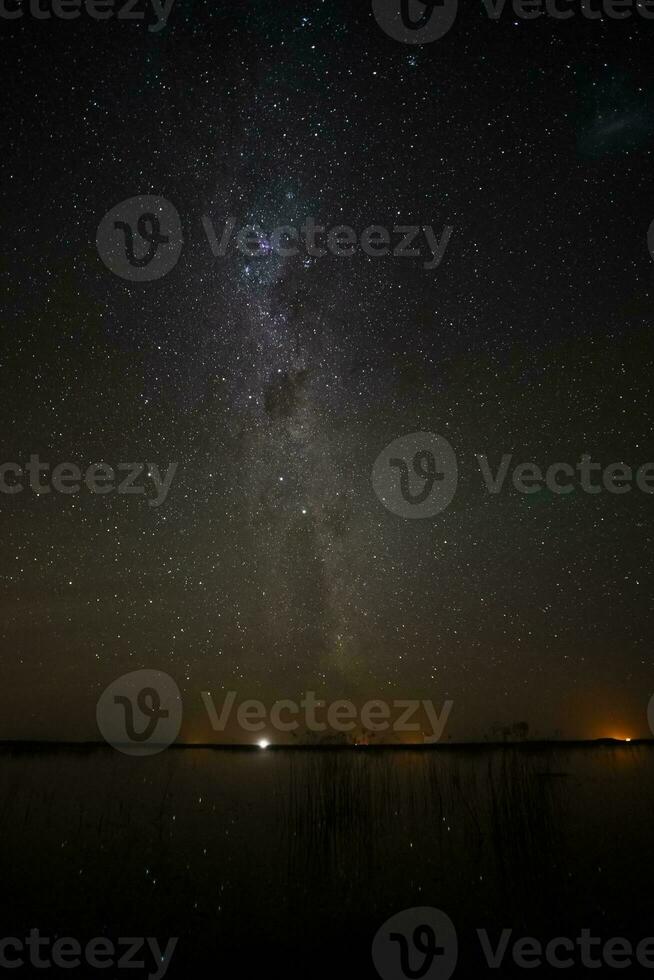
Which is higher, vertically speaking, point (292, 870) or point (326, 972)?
point (292, 870)

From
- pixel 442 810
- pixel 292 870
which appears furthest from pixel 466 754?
pixel 292 870

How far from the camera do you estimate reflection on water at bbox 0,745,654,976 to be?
795cm

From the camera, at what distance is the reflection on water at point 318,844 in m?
7.95

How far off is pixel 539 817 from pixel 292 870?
378 centimetres

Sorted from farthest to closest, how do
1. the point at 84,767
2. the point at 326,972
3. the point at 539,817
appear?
1. the point at 84,767
2. the point at 539,817
3. the point at 326,972

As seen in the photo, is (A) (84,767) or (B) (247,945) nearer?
(B) (247,945)

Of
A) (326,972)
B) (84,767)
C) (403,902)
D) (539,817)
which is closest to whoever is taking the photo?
(326,972)

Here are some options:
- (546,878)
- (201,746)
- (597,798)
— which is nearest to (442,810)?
(546,878)

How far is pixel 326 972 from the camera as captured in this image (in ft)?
24.7

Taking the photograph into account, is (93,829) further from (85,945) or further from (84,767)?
(85,945)

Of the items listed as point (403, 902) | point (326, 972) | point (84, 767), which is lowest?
point (326, 972)

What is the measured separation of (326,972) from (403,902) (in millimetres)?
1328

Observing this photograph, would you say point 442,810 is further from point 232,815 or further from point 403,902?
point 232,815

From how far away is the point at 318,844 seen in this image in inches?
A: 343
